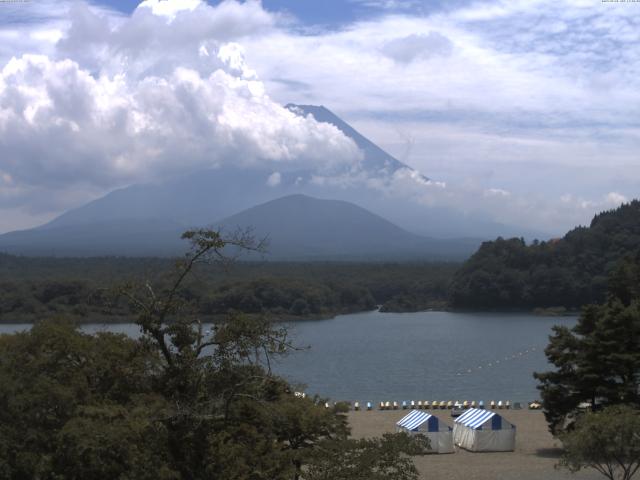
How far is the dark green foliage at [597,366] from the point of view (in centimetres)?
1658

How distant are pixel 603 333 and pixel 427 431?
3681mm

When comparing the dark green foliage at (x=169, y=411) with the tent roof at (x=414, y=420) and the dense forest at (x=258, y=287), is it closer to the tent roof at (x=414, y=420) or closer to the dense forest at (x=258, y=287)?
the tent roof at (x=414, y=420)

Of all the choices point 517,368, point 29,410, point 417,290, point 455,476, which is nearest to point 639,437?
point 455,476

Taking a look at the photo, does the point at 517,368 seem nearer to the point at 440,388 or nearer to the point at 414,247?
the point at 440,388

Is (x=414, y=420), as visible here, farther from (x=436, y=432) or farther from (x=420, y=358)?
(x=420, y=358)

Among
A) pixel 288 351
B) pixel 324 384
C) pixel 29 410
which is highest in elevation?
pixel 288 351

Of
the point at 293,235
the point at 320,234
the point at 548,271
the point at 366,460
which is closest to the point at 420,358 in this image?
the point at 548,271

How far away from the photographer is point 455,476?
606 inches

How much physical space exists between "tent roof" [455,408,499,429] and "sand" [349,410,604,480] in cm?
55

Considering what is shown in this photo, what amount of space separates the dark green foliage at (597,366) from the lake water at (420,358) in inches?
215

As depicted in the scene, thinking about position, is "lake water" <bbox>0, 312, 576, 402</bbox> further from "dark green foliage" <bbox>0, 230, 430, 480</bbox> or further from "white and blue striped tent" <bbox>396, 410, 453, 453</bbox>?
Result: "dark green foliage" <bbox>0, 230, 430, 480</bbox>

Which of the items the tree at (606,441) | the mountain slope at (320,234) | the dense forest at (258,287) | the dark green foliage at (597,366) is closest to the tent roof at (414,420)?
the dark green foliage at (597,366)

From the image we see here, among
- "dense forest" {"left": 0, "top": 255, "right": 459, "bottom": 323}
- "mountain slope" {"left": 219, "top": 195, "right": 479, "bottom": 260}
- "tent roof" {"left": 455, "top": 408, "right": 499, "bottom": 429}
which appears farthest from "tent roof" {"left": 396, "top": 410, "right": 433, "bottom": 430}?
"mountain slope" {"left": 219, "top": 195, "right": 479, "bottom": 260}

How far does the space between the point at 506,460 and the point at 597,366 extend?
233 centimetres
